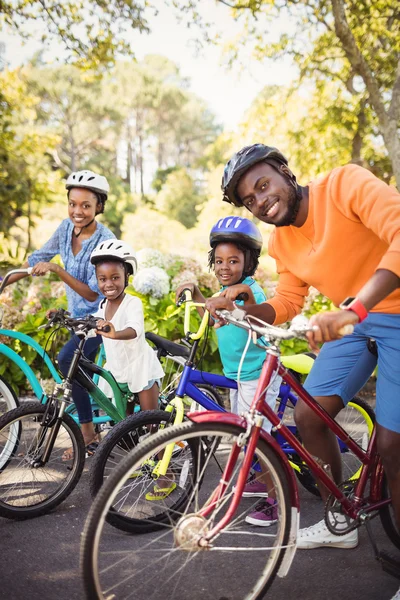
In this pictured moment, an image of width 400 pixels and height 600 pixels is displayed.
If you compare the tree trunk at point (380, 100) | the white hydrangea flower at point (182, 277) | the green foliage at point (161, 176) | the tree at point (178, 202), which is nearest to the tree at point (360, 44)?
the tree trunk at point (380, 100)

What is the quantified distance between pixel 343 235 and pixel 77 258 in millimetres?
2249

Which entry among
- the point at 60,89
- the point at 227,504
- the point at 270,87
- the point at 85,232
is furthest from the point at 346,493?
the point at 60,89

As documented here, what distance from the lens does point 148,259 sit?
612 cm

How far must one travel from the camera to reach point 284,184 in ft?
8.07

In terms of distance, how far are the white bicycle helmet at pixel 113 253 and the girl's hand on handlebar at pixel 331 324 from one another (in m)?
1.92

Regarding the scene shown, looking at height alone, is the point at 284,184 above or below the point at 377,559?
above

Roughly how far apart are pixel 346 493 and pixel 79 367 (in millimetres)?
1746

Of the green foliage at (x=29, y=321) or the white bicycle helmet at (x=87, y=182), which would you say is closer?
the white bicycle helmet at (x=87, y=182)

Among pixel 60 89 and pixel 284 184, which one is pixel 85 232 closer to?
pixel 284 184

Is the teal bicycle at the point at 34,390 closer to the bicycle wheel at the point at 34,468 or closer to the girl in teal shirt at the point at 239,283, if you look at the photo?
the bicycle wheel at the point at 34,468

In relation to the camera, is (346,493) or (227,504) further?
(346,493)

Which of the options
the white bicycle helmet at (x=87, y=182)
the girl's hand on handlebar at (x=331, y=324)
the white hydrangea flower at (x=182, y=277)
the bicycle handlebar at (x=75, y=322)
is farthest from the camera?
the white hydrangea flower at (x=182, y=277)

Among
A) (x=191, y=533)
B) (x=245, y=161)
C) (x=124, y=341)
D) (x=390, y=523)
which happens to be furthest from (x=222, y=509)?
(x=124, y=341)

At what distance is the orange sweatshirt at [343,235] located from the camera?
2127 mm
